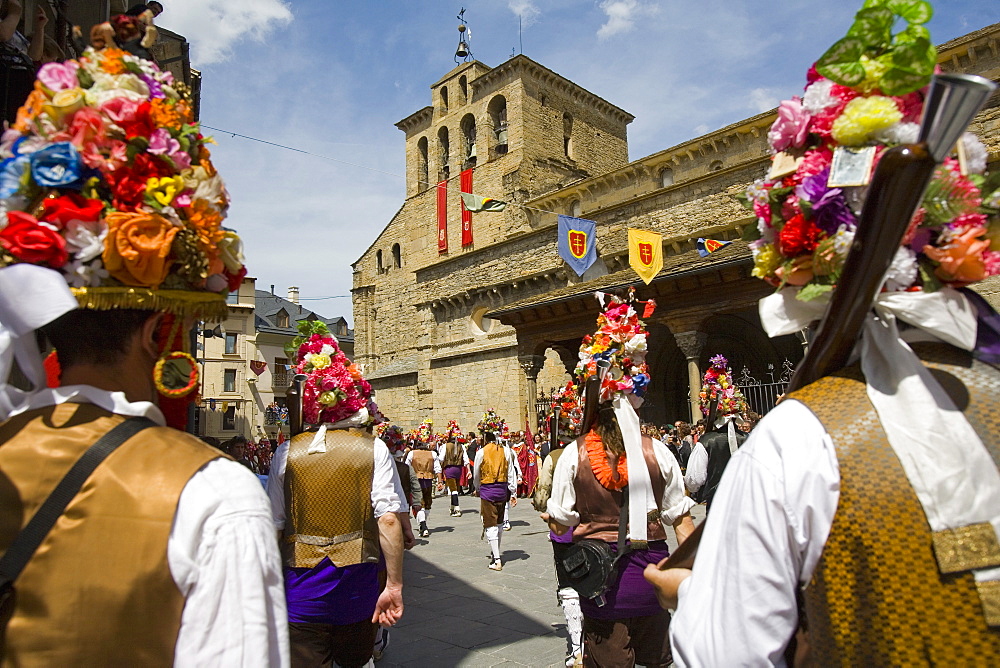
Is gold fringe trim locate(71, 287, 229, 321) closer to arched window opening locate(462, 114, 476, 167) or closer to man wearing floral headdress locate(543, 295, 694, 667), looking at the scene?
man wearing floral headdress locate(543, 295, 694, 667)

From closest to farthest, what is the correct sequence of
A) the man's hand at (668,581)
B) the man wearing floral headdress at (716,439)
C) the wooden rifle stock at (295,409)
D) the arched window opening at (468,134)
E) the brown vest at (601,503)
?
1. the man's hand at (668,581)
2. the brown vest at (601,503)
3. the wooden rifle stock at (295,409)
4. the man wearing floral headdress at (716,439)
5. the arched window opening at (468,134)

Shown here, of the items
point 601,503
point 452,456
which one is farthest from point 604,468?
point 452,456

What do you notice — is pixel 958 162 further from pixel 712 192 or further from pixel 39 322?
pixel 712 192

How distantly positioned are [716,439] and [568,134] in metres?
29.8

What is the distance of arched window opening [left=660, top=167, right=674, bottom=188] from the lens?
89.2 feet

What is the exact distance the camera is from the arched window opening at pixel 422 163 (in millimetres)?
39281

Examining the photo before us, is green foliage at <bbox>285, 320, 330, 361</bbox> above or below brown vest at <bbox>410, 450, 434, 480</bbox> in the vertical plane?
above

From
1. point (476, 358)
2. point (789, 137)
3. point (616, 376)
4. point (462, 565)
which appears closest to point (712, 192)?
point (476, 358)

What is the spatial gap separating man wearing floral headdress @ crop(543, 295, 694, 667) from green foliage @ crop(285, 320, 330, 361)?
2.37 metres

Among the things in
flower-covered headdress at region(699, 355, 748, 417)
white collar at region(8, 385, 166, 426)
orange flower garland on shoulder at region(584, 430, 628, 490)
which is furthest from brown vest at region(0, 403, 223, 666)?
flower-covered headdress at region(699, 355, 748, 417)

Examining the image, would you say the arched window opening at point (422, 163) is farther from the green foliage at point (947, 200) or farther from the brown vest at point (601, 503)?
the green foliage at point (947, 200)

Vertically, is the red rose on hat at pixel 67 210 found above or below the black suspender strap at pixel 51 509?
above

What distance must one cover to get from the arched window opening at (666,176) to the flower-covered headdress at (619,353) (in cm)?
2339

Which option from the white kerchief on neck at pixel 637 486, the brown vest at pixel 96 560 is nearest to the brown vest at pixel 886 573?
the brown vest at pixel 96 560
